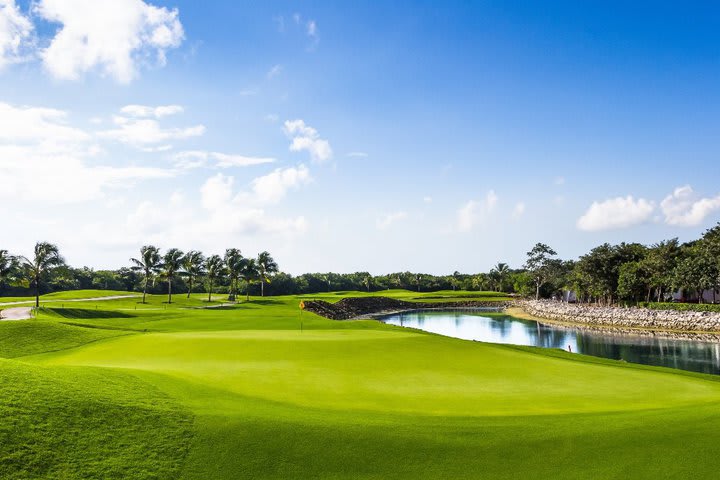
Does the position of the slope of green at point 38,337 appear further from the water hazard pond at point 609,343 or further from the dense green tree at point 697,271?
the dense green tree at point 697,271

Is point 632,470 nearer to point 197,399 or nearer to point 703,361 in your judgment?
point 197,399

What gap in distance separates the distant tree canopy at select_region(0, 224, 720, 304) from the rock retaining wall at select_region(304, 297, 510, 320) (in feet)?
69.3

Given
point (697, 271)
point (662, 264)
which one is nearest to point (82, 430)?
point (697, 271)

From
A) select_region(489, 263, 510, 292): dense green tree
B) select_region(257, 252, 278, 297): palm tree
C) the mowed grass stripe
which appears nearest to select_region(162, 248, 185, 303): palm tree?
select_region(257, 252, 278, 297): palm tree

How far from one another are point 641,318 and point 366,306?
2374 inches

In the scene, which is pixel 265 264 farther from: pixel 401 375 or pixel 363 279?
pixel 401 375

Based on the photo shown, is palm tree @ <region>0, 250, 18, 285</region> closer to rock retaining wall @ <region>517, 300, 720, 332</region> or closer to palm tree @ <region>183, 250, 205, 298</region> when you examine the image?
palm tree @ <region>183, 250, 205, 298</region>

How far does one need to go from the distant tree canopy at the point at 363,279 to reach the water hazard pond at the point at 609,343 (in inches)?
836

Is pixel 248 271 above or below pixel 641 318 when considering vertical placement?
above

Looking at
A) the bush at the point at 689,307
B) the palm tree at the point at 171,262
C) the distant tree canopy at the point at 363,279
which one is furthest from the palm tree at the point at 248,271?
the bush at the point at 689,307

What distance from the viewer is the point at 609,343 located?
5675 centimetres

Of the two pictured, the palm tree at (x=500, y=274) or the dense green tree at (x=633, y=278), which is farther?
the palm tree at (x=500, y=274)

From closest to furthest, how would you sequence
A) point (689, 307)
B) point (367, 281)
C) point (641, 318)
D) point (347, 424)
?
point (347, 424) < point (641, 318) < point (689, 307) < point (367, 281)

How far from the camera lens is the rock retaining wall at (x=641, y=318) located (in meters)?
65.2
